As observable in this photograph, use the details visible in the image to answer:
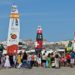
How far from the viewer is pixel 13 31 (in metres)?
33.1

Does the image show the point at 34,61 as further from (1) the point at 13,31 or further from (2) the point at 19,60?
(1) the point at 13,31

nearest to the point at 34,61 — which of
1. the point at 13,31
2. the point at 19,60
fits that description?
the point at 19,60

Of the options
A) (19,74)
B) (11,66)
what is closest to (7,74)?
(19,74)

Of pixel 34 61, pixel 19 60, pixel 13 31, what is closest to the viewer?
pixel 19 60

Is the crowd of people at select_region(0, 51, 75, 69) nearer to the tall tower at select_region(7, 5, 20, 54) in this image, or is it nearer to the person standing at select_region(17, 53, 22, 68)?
the person standing at select_region(17, 53, 22, 68)

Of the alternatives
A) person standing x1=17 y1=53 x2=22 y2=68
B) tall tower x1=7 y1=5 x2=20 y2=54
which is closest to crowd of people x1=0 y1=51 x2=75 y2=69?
person standing x1=17 y1=53 x2=22 y2=68

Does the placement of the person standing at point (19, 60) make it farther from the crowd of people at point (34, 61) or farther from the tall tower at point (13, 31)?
the tall tower at point (13, 31)

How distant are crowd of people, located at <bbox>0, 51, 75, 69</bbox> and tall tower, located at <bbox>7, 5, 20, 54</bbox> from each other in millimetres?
2520

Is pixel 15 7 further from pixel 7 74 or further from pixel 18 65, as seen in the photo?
pixel 7 74

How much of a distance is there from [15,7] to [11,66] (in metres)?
4.83

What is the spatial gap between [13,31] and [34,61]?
13.9ft

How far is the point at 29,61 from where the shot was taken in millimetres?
29078

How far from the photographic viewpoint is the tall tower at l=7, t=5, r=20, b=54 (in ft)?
106

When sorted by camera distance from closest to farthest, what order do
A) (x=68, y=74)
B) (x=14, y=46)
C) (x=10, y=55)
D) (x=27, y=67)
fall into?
(x=68, y=74)
(x=27, y=67)
(x=10, y=55)
(x=14, y=46)
